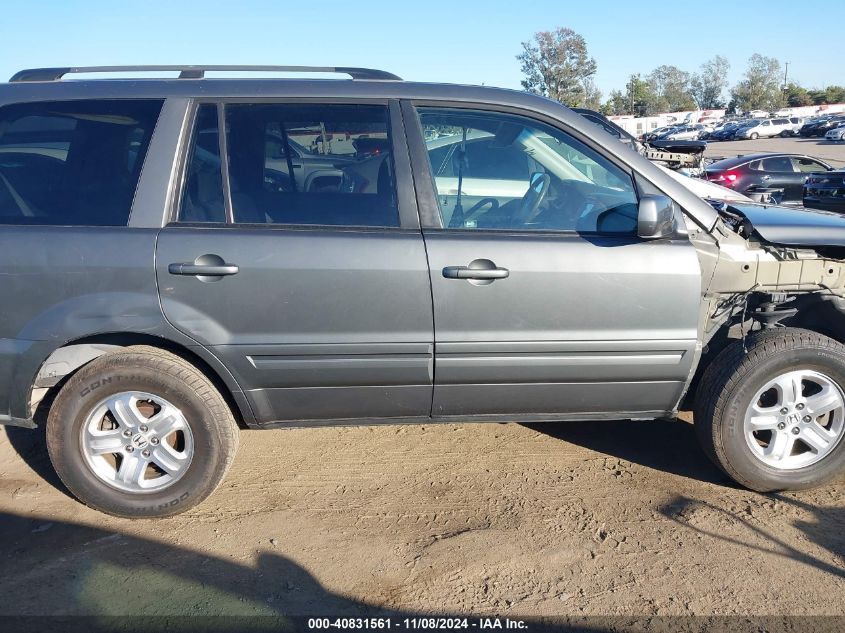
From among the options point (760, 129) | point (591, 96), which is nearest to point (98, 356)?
point (760, 129)

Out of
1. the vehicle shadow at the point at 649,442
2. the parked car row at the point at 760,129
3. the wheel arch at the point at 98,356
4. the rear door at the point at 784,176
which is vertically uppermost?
the parked car row at the point at 760,129

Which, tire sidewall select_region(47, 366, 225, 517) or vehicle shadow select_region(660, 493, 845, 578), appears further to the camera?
tire sidewall select_region(47, 366, 225, 517)

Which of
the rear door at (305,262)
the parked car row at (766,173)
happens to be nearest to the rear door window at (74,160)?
Result: the rear door at (305,262)

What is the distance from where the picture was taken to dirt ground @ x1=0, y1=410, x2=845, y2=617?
2.74 m

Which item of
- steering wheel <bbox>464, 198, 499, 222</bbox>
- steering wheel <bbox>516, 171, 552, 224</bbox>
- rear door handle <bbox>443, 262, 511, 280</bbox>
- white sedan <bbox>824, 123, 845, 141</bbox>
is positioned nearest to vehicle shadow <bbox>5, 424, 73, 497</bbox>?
rear door handle <bbox>443, 262, 511, 280</bbox>

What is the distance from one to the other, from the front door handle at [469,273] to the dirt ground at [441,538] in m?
1.09

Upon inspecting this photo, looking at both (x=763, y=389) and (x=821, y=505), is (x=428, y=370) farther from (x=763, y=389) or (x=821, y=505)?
(x=821, y=505)

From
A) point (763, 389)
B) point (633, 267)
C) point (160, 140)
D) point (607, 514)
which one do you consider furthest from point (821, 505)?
point (160, 140)

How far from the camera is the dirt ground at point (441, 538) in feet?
9.00

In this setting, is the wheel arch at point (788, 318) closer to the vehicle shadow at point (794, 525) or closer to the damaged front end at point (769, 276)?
the damaged front end at point (769, 276)

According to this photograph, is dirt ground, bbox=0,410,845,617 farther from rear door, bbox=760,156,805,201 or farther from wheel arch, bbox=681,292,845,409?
rear door, bbox=760,156,805,201

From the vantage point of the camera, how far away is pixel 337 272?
3.10m

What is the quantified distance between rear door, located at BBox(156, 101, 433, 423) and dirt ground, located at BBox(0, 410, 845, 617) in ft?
1.65

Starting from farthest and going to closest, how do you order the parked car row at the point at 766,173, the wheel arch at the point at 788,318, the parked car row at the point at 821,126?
the parked car row at the point at 821,126 < the parked car row at the point at 766,173 < the wheel arch at the point at 788,318
